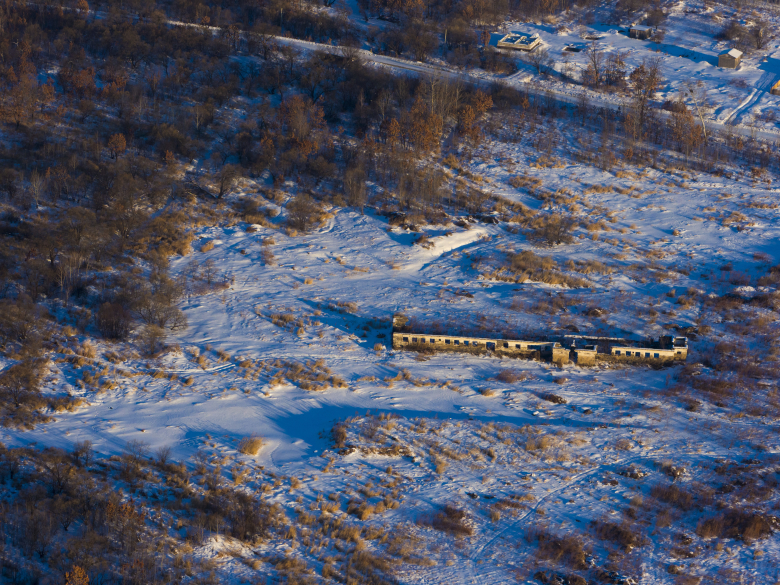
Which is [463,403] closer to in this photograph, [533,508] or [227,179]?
[533,508]

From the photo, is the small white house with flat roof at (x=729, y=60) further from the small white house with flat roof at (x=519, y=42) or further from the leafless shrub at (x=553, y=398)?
the leafless shrub at (x=553, y=398)

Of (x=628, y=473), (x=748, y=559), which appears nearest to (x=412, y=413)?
(x=628, y=473)

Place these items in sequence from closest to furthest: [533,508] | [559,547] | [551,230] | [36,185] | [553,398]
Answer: [559,547] → [533,508] → [553,398] → [36,185] → [551,230]

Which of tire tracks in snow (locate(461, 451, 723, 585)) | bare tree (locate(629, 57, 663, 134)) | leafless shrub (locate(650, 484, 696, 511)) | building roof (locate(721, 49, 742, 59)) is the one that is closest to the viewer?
tire tracks in snow (locate(461, 451, 723, 585))

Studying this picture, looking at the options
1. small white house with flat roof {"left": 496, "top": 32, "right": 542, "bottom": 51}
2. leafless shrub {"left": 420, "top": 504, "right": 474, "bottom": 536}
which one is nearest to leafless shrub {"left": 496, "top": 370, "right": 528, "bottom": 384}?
leafless shrub {"left": 420, "top": 504, "right": 474, "bottom": 536}

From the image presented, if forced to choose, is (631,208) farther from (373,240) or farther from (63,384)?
(63,384)

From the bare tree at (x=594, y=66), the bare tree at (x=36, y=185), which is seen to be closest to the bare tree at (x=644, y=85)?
the bare tree at (x=594, y=66)

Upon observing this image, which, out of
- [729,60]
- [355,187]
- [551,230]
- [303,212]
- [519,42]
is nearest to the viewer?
[551,230]

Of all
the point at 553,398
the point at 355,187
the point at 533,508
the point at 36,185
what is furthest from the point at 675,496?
the point at 36,185

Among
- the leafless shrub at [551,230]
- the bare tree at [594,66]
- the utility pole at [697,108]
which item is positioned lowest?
the leafless shrub at [551,230]

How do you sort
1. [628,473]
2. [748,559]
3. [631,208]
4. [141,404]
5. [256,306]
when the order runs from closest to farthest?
[748,559]
[628,473]
[141,404]
[256,306]
[631,208]

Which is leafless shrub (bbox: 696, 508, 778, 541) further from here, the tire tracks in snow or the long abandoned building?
the long abandoned building
